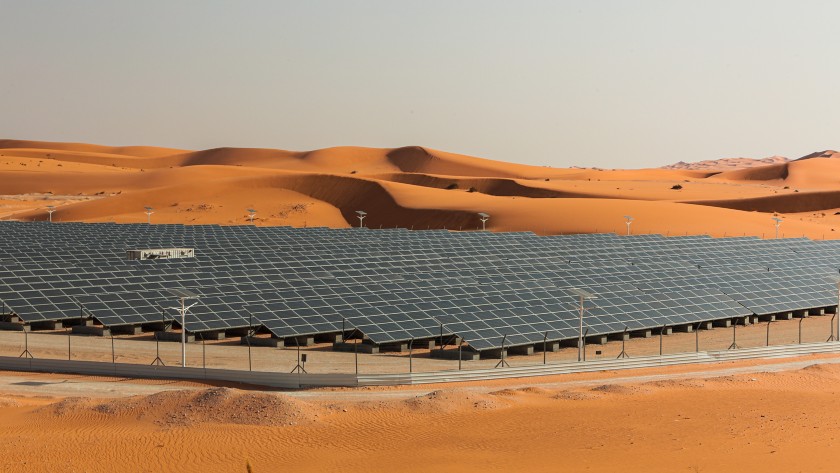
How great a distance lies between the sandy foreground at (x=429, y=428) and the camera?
25484 mm

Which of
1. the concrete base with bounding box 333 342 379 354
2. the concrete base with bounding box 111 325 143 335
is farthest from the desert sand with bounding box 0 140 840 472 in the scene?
the concrete base with bounding box 111 325 143 335

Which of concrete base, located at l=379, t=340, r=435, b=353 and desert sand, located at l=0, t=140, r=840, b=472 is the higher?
desert sand, located at l=0, t=140, r=840, b=472

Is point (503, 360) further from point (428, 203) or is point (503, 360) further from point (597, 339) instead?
point (428, 203)

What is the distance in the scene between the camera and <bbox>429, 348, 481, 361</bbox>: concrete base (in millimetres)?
41116

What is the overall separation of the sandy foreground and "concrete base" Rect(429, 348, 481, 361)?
5267 mm

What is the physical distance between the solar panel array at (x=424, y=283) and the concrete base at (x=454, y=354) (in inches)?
31.2

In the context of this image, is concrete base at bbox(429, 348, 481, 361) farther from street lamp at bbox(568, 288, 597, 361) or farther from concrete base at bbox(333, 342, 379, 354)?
street lamp at bbox(568, 288, 597, 361)

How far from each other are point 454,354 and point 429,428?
43.6 ft

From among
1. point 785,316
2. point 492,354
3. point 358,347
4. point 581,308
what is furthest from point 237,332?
point 785,316

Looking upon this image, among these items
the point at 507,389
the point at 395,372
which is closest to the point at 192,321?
the point at 395,372

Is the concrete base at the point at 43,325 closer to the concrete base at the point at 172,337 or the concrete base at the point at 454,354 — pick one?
the concrete base at the point at 172,337

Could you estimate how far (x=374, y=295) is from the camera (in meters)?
47.4

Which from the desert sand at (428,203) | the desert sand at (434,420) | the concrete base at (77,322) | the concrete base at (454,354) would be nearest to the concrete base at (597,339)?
the desert sand at (434,420)

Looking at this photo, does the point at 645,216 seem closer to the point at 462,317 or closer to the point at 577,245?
the point at 577,245
